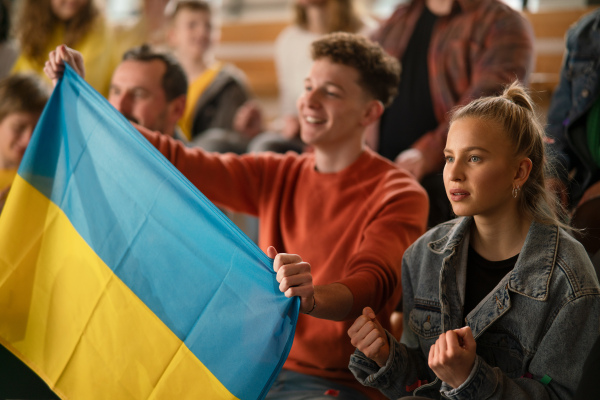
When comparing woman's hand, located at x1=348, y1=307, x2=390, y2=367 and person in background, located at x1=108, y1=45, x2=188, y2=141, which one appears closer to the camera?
woman's hand, located at x1=348, y1=307, x2=390, y2=367

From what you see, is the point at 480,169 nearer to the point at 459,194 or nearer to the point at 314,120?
the point at 459,194

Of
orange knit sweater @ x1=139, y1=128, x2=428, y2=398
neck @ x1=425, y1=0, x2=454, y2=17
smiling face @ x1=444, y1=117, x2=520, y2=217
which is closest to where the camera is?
smiling face @ x1=444, y1=117, x2=520, y2=217

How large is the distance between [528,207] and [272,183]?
0.67 meters

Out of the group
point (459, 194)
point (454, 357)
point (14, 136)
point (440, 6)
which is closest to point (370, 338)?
point (454, 357)

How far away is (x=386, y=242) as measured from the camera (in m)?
1.42

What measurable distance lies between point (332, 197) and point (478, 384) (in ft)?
2.04

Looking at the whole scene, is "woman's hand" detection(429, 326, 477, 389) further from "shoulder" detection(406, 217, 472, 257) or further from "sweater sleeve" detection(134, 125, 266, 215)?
"sweater sleeve" detection(134, 125, 266, 215)

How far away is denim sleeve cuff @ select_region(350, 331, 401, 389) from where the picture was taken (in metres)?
1.22

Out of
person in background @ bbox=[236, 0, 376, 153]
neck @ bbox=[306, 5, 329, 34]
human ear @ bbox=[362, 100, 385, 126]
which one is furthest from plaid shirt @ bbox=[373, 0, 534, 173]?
neck @ bbox=[306, 5, 329, 34]

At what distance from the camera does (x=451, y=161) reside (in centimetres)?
121

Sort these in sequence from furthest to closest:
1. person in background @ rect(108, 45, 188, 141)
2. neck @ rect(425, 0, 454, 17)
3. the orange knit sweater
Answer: neck @ rect(425, 0, 454, 17) < person in background @ rect(108, 45, 188, 141) < the orange knit sweater

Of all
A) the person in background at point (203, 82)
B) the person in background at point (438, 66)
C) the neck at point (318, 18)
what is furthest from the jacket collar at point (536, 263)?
the neck at point (318, 18)

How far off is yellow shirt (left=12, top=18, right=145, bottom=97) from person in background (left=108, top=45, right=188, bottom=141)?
0.72 meters

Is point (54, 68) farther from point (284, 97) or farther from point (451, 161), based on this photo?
point (284, 97)
